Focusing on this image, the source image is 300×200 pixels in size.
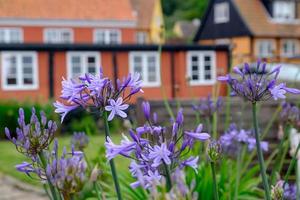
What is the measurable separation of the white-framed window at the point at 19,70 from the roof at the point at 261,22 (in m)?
17.8

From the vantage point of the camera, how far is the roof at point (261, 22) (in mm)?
36031

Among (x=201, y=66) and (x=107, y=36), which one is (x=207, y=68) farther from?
(x=107, y=36)

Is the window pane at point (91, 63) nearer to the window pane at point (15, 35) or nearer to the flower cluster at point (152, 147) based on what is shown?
the window pane at point (15, 35)

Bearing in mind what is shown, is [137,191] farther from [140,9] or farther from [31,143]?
[140,9]

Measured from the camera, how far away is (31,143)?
1.42 meters

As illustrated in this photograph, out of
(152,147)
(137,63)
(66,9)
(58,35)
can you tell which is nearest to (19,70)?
(137,63)

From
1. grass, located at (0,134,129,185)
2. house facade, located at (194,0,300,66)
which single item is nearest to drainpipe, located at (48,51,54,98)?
grass, located at (0,134,129,185)

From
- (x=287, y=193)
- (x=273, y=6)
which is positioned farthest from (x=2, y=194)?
(x=273, y=6)

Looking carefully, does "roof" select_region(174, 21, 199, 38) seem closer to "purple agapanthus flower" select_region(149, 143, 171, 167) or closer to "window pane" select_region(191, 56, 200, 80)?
"window pane" select_region(191, 56, 200, 80)

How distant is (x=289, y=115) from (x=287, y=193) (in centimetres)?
30

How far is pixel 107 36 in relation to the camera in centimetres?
3644

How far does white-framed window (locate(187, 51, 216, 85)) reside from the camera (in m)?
22.7

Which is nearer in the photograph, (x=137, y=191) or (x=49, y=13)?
(x=137, y=191)

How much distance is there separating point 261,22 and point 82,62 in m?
17.6
